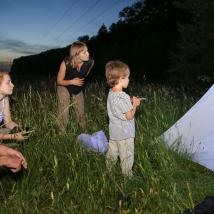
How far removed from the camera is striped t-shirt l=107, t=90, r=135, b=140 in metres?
4.32

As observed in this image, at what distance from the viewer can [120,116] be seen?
14.3ft

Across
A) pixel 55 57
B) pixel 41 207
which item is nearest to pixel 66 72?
pixel 41 207

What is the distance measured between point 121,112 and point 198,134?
42.8 inches

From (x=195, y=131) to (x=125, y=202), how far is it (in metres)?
1.68

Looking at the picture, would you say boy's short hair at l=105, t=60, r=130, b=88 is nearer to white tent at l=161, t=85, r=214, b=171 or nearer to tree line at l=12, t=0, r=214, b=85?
white tent at l=161, t=85, r=214, b=171

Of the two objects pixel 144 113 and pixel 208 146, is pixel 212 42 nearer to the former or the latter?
pixel 144 113

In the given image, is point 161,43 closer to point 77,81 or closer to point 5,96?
point 77,81

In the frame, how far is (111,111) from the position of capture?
175 inches

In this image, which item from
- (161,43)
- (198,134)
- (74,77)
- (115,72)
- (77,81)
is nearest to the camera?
(115,72)

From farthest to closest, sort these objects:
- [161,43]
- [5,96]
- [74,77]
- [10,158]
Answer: [161,43], [74,77], [5,96], [10,158]

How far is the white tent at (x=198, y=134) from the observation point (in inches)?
191

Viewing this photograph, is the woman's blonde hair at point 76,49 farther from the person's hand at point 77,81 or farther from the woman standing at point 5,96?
the woman standing at point 5,96

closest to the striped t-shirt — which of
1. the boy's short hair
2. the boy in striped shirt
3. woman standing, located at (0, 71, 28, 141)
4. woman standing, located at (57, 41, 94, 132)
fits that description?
the boy in striped shirt

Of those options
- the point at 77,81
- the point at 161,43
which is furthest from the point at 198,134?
the point at 161,43
